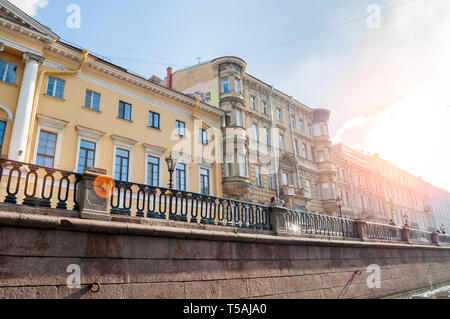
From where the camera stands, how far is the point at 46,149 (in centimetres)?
1449

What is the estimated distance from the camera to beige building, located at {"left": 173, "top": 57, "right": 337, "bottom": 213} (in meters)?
23.1

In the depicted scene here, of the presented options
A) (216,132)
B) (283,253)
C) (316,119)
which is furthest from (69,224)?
(316,119)

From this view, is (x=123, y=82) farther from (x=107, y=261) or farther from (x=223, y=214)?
(x=107, y=261)

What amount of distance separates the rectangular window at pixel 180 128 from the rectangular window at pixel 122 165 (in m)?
3.94

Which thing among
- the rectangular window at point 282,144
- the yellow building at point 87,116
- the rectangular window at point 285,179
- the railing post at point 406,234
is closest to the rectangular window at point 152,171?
the yellow building at point 87,116

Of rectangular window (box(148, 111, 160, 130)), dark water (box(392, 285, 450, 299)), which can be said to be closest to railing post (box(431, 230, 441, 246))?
dark water (box(392, 285, 450, 299))

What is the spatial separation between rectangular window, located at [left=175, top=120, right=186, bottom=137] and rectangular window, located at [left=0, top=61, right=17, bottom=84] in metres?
8.99

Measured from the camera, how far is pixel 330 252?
11602 millimetres

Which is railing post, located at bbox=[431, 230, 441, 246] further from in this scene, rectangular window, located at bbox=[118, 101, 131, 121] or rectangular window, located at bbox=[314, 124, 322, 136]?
rectangular window, located at bbox=[118, 101, 131, 121]

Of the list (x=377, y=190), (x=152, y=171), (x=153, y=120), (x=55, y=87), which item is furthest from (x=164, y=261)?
(x=377, y=190)

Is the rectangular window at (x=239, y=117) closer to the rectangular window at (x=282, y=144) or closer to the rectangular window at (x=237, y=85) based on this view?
the rectangular window at (x=237, y=85)

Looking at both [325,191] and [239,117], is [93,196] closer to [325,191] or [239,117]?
[239,117]

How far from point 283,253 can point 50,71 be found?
13.6 m

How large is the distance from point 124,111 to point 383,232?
614 inches
